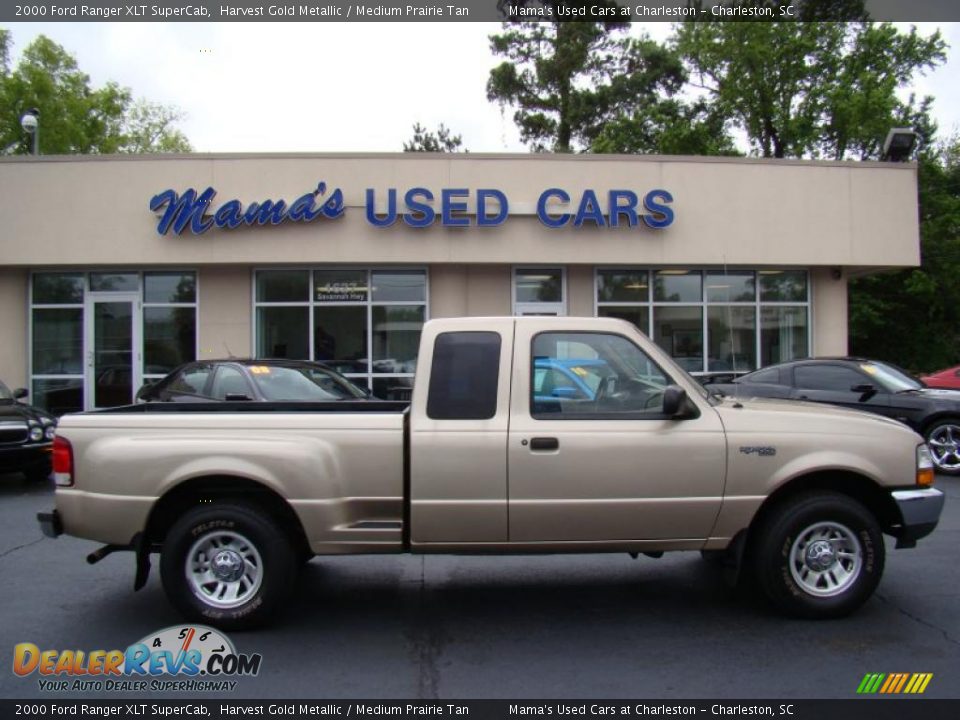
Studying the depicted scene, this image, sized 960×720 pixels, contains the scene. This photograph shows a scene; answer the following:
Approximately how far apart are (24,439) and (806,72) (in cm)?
3243

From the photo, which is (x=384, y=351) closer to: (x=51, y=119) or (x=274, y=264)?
(x=274, y=264)

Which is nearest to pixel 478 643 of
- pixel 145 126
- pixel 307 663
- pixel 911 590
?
pixel 307 663

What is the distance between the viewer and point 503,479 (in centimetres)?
468

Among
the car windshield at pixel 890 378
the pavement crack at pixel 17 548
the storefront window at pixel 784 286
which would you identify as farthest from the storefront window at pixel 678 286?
the pavement crack at pixel 17 548

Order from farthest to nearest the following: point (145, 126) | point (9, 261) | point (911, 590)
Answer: point (145, 126) < point (9, 261) < point (911, 590)

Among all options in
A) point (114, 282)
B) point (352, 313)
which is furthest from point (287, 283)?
point (114, 282)

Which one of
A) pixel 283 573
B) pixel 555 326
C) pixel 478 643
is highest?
pixel 555 326

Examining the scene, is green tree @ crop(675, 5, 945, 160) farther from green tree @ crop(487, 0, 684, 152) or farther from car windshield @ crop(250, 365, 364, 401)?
car windshield @ crop(250, 365, 364, 401)

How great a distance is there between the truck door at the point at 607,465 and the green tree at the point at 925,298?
27881 mm

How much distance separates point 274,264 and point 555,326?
1161cm

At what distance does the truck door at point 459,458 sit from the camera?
4.68 meters

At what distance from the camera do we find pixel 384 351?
1597 cm

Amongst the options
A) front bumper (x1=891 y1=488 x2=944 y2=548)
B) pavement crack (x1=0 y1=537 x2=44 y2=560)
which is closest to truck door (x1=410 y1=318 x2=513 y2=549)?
front bumper (x1=891 y1=488 x2=944 y2=548)

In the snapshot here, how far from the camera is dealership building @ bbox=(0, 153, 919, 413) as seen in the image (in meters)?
15.2
